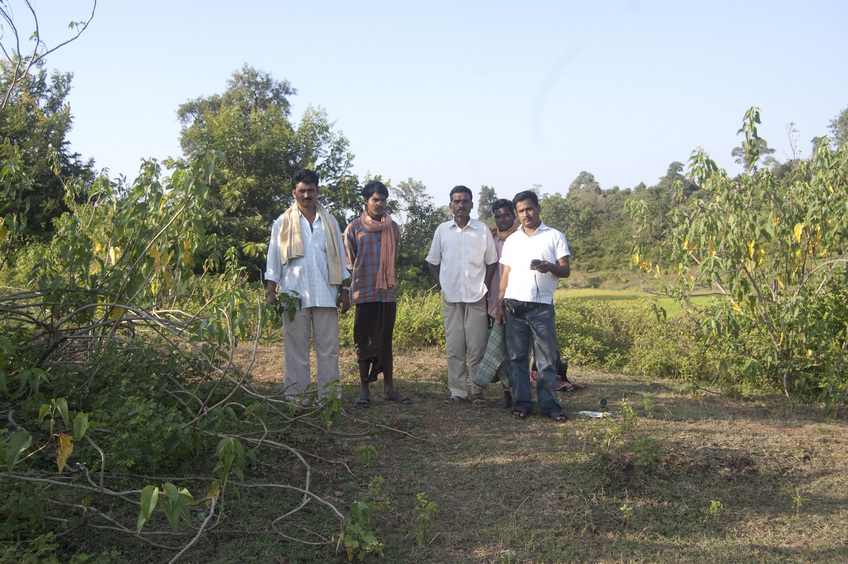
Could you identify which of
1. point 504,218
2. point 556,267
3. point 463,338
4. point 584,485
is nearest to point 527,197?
point 556,267

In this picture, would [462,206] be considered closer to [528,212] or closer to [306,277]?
[528,212]

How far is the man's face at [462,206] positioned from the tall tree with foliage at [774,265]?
68.5 inches

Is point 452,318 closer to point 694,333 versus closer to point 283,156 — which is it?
point 694,333

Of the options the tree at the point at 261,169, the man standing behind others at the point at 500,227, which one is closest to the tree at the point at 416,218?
the tree at the point at 261,169

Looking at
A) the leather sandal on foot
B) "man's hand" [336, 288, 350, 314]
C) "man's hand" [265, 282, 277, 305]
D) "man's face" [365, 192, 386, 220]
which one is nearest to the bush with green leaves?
"man's hand" [265, 282, 277, 305]

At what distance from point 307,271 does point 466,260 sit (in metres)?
1.33

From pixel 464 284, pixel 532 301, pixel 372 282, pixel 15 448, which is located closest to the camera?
pixel 15 448

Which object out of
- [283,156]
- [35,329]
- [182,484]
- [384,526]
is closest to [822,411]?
[384,526]

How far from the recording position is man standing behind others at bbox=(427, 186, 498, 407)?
17.7 feet

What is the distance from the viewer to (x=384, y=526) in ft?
10.6

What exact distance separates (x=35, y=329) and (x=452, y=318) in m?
2.95

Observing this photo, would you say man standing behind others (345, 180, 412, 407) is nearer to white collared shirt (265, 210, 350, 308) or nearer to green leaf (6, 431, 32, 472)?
white collared shirt (265, 210, 350, 308)

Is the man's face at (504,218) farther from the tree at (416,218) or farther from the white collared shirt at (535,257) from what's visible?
the tree at (416,218)

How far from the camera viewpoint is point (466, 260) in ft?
17.7
